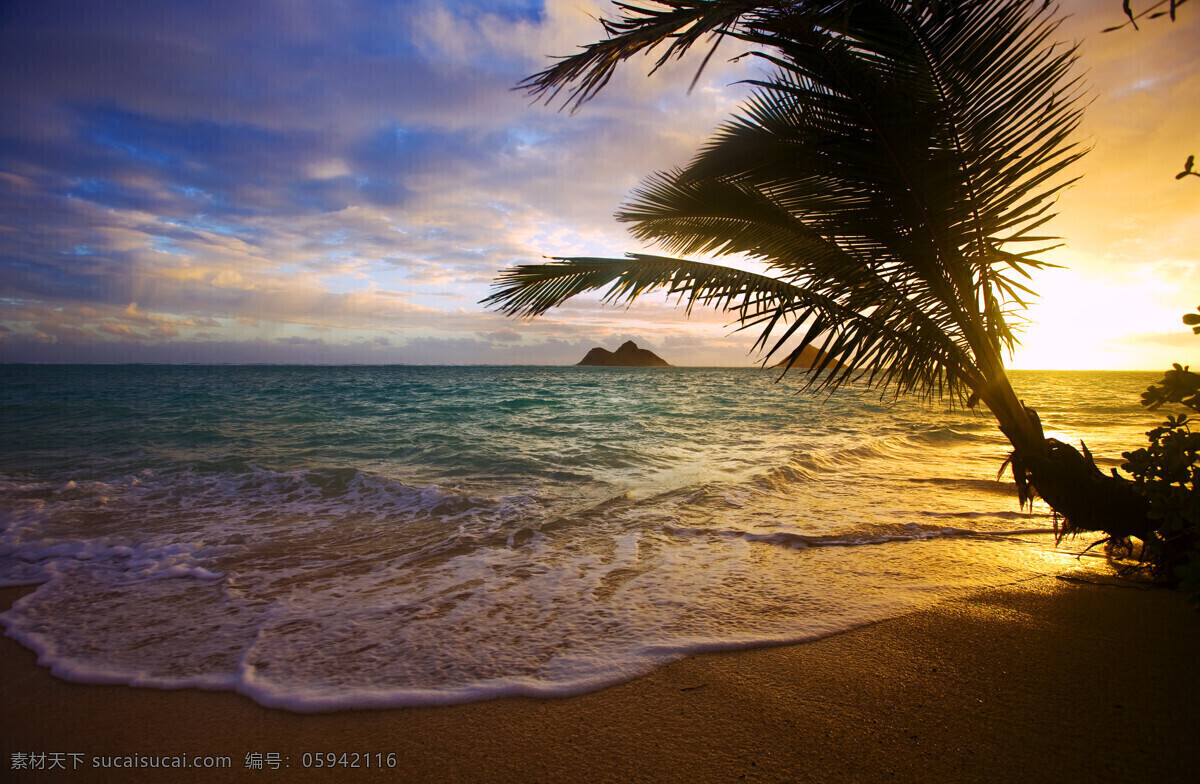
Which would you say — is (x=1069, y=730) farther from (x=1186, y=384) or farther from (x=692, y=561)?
(x=692, y=561)

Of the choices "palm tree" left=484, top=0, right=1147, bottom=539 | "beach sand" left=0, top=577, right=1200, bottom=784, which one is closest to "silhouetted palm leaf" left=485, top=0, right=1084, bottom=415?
"palm tree" left=484, top=0, right=1147, bottom=539

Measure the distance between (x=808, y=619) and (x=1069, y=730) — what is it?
4.11 ft

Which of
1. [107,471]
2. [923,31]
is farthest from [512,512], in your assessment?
[107,471]

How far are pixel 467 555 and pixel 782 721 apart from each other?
3.29 meters

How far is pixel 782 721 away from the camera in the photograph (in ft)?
7.15

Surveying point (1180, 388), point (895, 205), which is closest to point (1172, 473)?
point (1180, 388)

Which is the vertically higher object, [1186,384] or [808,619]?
[1186,384]

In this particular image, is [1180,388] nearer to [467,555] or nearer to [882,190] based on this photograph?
[882,190]

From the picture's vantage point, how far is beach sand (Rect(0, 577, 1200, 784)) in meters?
1.92

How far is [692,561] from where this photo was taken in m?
4.39

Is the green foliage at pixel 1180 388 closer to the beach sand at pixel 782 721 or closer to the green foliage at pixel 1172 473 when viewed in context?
the green foliage at pixel 1172 473

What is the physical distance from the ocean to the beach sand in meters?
0.19

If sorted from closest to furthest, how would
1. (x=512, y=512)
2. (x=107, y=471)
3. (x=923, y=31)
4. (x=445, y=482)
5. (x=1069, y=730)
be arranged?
(x=1069, y=730), (x=923, y=31), (x=512, y=512), (x=445, y=482), (x=107, y=471)

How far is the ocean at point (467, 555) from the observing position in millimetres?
2889
